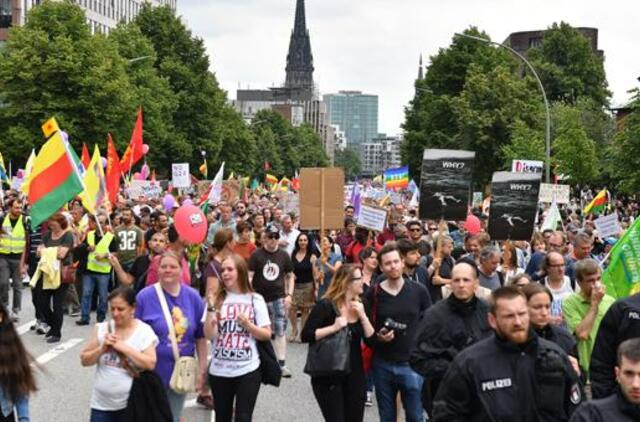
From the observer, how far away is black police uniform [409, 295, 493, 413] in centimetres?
613

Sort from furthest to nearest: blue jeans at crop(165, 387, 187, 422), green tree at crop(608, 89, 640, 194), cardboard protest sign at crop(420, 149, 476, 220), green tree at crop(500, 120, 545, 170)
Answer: green tree at crop(500, 120, 545, 170) → green tree at crop(608, 89, 640, 194) → cardboard protest sign at crop(420, 149, 476, 220) → blue jeans at crop(165, 387, 187, 422)

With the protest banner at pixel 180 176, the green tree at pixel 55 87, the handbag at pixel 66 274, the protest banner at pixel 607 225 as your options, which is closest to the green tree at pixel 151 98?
the green tree at pixel 55 87

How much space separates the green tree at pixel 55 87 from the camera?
160 feet

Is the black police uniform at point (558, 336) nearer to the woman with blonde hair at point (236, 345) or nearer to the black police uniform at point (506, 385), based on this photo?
the black police uniform at point (506, 385)

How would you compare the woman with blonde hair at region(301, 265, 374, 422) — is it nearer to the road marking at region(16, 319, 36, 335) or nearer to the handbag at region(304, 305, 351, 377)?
the handbag at region(304, 305, 351, 377)

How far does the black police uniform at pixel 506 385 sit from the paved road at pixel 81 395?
427cm

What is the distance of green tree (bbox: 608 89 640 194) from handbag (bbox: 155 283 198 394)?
91.0ft

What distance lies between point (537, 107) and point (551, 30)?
104ft

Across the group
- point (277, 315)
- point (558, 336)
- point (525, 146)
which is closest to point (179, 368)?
point (558, 336)

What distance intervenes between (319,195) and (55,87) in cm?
3874

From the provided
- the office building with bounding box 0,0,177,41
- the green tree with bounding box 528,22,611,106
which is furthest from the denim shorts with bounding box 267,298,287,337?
the green tree with bounding box 528,22,611,106

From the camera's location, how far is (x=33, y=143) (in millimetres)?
48500

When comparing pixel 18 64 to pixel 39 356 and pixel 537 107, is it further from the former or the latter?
pixel 39 356

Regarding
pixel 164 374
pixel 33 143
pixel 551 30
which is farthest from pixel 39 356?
pixel 551 30
